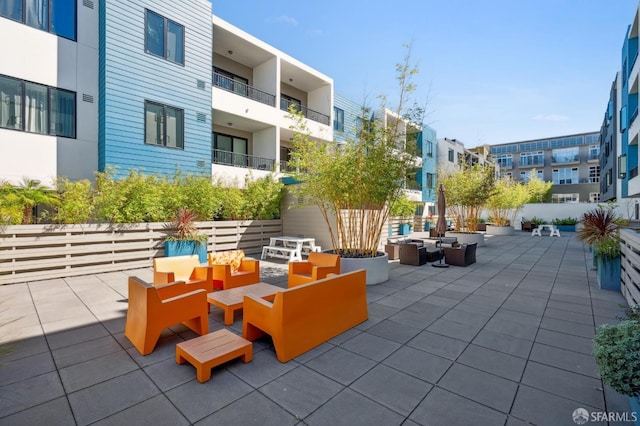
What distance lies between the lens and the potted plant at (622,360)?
1.83 m

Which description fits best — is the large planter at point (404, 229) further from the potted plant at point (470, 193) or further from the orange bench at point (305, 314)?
the orange bench at point (305, 314)

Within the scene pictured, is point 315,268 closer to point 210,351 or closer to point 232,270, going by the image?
point 232,270

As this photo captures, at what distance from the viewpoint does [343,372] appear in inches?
115

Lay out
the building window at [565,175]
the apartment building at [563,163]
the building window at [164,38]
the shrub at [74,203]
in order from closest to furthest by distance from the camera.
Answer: the shrub at [74,203], the building window at [164,38], the apartment building at [563,163], the building window at [565,175]

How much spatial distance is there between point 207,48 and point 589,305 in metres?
14.1

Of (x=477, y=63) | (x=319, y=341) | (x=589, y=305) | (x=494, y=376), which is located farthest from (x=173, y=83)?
(x=589, y=305)

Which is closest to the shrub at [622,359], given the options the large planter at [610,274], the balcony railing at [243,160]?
the large planter at [610,274]

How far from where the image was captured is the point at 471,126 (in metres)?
15.4

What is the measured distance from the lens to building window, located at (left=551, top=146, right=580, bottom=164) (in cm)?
4759

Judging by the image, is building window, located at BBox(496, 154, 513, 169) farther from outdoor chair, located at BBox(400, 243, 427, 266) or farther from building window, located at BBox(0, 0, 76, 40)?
building window, located at BBox(0, 0, 76, 40)

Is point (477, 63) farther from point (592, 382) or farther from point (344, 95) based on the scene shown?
point (344, 95)

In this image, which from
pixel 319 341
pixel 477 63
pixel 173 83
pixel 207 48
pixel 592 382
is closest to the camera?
pixel 592 382

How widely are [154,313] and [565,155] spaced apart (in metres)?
63.1

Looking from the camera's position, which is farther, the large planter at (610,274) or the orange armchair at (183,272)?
the large planter at (610,274)
